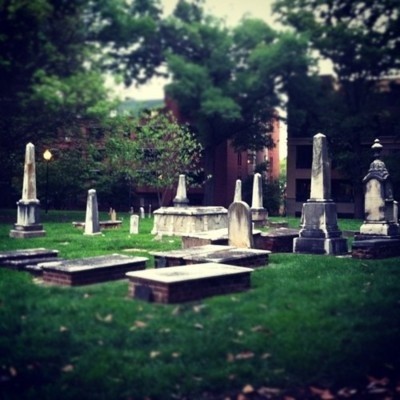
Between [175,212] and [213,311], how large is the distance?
38.3 ft

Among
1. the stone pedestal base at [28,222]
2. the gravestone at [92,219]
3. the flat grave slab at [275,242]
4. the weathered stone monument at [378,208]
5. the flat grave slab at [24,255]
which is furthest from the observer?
the gravestone at [92,219]

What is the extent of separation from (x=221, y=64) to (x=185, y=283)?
12.7 ft

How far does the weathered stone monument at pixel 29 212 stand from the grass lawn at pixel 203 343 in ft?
30.4

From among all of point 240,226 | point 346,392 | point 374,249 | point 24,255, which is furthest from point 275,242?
point 346,392

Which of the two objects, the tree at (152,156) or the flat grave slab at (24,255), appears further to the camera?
the tree at (152,156)

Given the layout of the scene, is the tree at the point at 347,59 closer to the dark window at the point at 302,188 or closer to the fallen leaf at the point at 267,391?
the fallen leaf at the point at 267,391

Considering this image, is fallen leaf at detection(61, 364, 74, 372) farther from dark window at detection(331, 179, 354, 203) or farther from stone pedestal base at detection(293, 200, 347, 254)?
dark window at detection(331, 179, 354, 203)

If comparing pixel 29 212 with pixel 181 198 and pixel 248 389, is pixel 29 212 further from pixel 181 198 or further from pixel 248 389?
pixel 248 389

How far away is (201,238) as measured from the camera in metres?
12.8

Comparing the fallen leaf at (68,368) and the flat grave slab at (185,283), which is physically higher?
the flat grave slab at (185,283)

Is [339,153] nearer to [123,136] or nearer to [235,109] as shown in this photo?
[235,109]

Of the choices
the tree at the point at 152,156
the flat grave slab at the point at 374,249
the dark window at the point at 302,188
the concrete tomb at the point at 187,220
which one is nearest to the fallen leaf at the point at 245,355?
the flat grave slab at the point at 374,249

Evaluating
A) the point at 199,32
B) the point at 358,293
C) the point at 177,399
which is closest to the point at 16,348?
the point at 177,399

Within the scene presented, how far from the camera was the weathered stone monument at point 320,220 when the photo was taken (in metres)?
12.8
